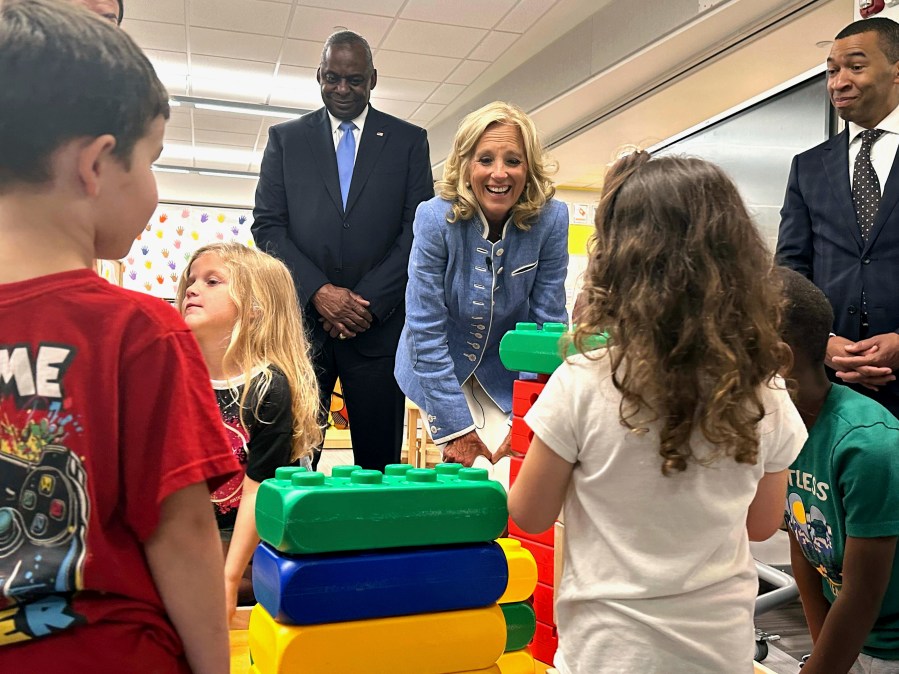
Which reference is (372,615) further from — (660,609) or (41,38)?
(41,38)

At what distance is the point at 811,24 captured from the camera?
15.9ft

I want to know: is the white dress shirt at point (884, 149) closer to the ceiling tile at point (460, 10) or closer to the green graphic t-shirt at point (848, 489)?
the green graphic t-shirt at point (848, 489)

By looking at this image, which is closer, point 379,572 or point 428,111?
point 379,572

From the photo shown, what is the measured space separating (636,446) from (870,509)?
0.56m

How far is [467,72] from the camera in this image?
24.5ft

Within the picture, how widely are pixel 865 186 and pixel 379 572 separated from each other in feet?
6.20

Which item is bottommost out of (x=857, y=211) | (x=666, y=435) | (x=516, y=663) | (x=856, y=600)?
(x=516, y=663)

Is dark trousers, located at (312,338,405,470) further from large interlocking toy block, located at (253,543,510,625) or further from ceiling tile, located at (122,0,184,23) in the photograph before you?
ceiling tile, located at (122,0,184,23)

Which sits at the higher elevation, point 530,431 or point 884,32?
point 884,32

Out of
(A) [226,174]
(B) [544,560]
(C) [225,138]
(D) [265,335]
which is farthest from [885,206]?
(A) [226,174]

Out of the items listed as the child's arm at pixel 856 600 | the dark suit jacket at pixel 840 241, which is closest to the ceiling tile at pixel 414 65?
the dark suit jacket at pixel 840 241

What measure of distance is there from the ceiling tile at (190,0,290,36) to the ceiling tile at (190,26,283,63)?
0.11 m

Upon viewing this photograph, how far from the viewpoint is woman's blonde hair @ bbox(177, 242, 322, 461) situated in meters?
1.92

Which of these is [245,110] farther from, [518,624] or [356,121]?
[518,624]
